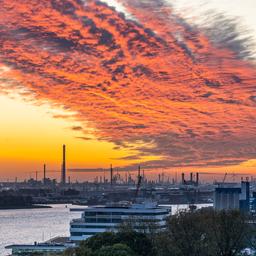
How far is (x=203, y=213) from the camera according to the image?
41.6 metres

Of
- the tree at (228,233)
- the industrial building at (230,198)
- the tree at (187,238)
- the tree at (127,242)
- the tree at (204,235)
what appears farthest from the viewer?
the industrial building at (230,198)

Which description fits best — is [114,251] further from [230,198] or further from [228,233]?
[230,198]


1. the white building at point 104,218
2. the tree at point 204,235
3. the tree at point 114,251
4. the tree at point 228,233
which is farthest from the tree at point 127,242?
the white building at point 104,218

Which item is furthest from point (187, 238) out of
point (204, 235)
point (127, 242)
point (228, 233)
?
point (127, 242)

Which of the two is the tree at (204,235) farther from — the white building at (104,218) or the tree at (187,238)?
the white building at (104,218)

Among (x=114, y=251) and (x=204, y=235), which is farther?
(x=204, y=235)

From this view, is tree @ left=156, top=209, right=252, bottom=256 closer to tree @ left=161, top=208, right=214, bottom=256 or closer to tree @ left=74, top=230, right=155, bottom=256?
tree @ left=161, top=208, right=214, bottom=256

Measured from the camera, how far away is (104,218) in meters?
71.4

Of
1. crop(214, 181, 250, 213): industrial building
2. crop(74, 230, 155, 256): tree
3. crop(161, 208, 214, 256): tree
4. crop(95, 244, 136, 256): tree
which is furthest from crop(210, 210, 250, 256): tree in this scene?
crop(214, 181, 250, 213): industrial building

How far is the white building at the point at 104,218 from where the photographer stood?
6850cm

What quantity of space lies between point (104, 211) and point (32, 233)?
4046 centimetres

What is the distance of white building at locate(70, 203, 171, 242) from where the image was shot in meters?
68.5

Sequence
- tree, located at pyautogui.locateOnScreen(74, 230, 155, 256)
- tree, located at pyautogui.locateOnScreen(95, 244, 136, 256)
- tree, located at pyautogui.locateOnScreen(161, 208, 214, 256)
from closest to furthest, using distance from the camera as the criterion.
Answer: tree, located at pyautogui.locateOnScreen(95, 244, 136, 256)
tree, located at pyautogui.locateOnScreen(74, 230, 155, 256)
tree, located at pyautogui.locateOnScreen(161, 208, 214, 256)

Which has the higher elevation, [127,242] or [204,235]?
[204,235]
